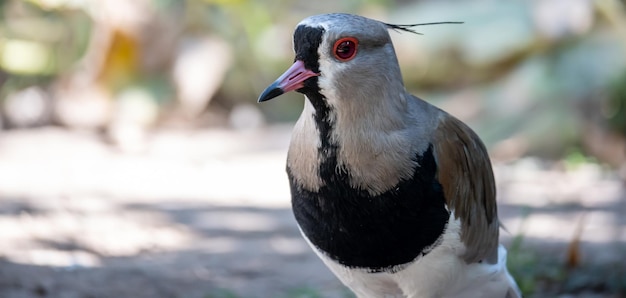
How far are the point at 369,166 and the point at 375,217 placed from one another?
0.60ft

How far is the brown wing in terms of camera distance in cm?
315

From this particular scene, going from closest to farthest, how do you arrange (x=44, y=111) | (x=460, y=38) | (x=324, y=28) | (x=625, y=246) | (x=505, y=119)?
(x=324, y=28) → (x=625, y=246) → (x=505, y=119) → (x=44, y=111) → (x=460, y=38)

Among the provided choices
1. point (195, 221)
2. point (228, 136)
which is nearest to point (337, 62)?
point (195, 221)

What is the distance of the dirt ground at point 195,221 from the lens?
15.4 feet

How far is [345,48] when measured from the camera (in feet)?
9.36

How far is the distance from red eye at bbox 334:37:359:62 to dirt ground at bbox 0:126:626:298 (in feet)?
6.12

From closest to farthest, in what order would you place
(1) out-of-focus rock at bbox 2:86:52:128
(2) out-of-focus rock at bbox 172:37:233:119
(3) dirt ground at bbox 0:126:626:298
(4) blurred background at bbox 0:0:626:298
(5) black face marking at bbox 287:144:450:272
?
(5) black face marking at bbox 287:144:450:272
(3) dirt ground at bbox 0:126:626:298
(4) blurred background at bbox 0:0:626:298
(1) out-of-focus rock at bbox 2:86:52:128
(2) out-of-focus rock at bbox 172:37:233:119

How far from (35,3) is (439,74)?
4.94m

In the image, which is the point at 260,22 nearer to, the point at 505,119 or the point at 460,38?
the point at 460,38

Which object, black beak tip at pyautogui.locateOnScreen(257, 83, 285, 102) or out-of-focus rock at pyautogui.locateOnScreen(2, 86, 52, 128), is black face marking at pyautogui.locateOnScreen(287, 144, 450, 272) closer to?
black beak tip at pyautogui.locateOnScreen(257, 83, 285, 102)

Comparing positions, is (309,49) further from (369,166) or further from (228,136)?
(228,136)

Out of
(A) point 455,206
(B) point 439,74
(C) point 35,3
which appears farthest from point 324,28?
(B) point 439,74

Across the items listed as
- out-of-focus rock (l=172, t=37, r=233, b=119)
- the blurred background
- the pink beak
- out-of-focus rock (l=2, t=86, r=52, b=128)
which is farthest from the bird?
out-of-focus rock (l=2, t=86, r=52, b=128)

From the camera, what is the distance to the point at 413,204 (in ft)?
9.72
